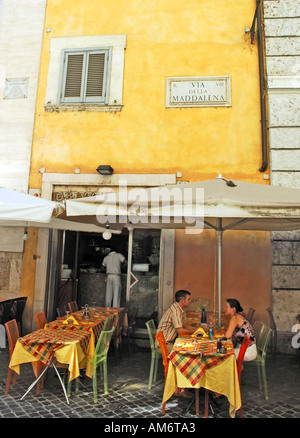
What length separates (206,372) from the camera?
13.5ft

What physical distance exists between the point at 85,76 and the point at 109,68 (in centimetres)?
61

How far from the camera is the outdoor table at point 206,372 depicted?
402 centimetres

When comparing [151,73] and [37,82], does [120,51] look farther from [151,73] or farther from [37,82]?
[37,82]

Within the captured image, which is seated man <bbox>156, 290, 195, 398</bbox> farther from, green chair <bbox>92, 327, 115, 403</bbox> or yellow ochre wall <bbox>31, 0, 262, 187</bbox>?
→ yellow ochre wall <bbox>31, 0, 262, 187</bbox>

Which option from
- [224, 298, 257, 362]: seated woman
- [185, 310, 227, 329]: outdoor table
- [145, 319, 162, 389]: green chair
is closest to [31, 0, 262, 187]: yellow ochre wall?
[185, 310, 227, 329]: outdoor table

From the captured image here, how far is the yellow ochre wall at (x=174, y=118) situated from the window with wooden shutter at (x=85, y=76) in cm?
44

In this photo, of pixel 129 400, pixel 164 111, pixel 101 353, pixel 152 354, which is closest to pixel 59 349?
pixel 101 353

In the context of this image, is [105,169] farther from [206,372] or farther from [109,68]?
[206,372]

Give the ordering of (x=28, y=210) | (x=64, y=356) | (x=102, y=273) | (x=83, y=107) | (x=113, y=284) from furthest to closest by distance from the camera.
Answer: (x=102, y=273) < (x=113, y=284) < (x=83, y=107) < (x=28, y=210) < (x=64, y=356)

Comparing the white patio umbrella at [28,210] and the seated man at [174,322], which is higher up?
the white patio umbrella at [28,210]

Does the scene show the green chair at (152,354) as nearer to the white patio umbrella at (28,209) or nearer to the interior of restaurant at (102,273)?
the white patio umbrella at (28,209)

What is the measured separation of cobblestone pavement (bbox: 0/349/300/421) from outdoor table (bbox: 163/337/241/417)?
1.33 feet

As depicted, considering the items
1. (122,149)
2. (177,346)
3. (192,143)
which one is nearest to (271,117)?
(192,143)

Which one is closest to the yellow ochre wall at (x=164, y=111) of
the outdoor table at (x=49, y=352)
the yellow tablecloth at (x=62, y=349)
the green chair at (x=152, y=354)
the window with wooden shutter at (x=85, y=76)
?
the window with wooden shutter at (x=85, y=76)
